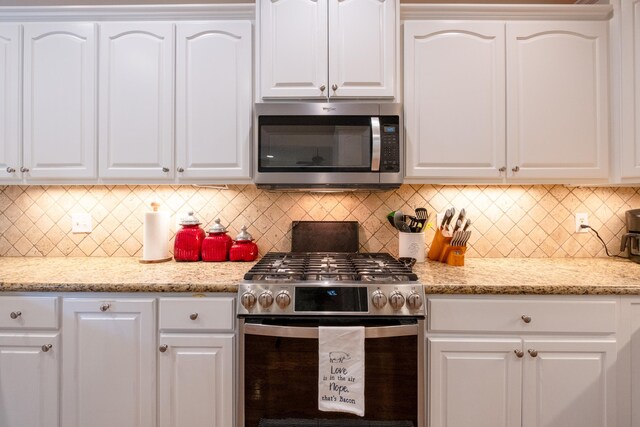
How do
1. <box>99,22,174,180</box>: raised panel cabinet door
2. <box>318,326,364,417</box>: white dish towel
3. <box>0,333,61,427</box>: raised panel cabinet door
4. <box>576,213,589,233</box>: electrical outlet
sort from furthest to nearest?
1. <box>576,213,589,233</box>: electrical outlet
2. <box>99,22,174,180</box>: raised panel cabinet door
3. <box>0,333,61,427</box>: raised panel cabinet door
4. <box>318,326,364,417</box>: white dish towel

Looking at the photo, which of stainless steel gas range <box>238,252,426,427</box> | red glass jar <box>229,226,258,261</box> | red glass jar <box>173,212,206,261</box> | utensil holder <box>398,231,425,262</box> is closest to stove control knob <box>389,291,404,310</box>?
stainless steel gas range <box>238,252,426,427</box>

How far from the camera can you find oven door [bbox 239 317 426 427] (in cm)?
132

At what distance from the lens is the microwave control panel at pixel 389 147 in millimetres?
1632

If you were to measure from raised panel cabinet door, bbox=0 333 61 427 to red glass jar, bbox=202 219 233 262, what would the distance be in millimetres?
712

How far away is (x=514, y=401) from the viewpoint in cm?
135

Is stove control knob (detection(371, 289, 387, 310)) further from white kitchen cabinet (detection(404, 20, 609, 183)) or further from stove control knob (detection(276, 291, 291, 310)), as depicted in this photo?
white kitchen cabinet (detection(404, 20, 609, 183))

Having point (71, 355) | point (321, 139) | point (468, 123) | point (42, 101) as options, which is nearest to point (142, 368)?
point (71, 355)

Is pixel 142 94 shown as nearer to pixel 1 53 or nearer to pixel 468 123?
pixel 1 53

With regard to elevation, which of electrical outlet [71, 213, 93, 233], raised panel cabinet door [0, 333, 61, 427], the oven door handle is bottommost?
raised panel cabinet door [0, 333, 61, 427]

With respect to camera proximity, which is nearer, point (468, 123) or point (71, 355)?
point (71, 355)

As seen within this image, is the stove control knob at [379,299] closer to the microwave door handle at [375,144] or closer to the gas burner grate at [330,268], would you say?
the gas burner grate at [330,268]

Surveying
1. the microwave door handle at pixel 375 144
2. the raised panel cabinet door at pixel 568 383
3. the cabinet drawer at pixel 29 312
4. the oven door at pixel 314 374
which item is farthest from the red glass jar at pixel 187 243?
the raised panel cabinet door at pixel 568 383

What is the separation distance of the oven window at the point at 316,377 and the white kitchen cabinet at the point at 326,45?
1.17m

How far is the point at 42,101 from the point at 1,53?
33 centimetres
